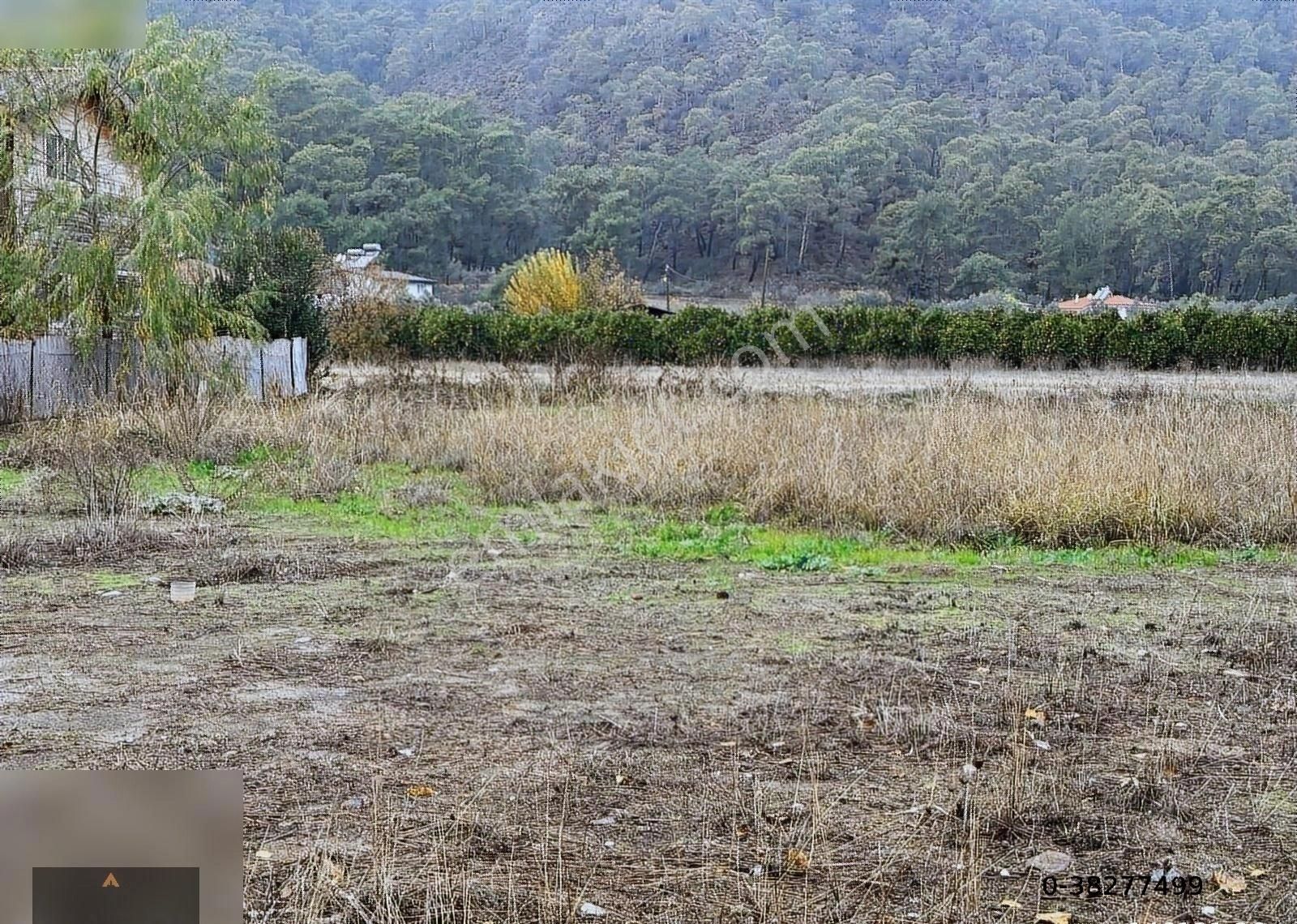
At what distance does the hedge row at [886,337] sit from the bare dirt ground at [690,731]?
2081 cm

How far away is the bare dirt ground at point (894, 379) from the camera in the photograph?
1828 centimetres

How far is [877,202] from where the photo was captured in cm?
7056

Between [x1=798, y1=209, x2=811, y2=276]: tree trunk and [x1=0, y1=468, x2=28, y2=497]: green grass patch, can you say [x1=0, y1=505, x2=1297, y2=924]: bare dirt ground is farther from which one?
[x1=798, y1=209, x2=811, y2=276]: tree trunk

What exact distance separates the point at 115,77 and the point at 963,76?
9135 centimetres

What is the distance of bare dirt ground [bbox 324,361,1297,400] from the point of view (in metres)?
18.3

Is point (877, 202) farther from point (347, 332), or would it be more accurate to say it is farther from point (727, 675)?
point (727, 675)

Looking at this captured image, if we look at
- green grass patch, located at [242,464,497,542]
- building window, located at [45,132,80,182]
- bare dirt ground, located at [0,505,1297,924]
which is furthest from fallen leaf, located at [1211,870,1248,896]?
building window, located at [45,132,80,182]

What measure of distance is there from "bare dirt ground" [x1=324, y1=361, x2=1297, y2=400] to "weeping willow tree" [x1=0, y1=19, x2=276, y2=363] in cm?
295

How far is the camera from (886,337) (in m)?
31.1

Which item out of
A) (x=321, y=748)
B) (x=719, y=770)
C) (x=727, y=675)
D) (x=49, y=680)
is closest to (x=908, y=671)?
(x=727, y=675)

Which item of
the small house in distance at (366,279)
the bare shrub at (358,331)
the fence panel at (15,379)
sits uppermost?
the small house in distance at (366,279)

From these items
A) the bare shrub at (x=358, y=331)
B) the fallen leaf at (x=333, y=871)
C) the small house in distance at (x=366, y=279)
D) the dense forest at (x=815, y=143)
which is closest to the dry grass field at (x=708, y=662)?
the fallen leaf at (x=333, y=871)

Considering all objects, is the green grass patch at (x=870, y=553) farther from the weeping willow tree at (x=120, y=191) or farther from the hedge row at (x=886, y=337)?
the hedge row at (x=886, y=337)

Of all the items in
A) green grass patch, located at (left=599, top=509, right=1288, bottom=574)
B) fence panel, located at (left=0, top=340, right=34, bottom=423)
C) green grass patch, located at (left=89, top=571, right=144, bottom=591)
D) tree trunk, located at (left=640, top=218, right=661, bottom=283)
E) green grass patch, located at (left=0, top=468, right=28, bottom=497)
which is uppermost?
tree trunk, located at (left=640, top=218, right=661, bottom=283)
